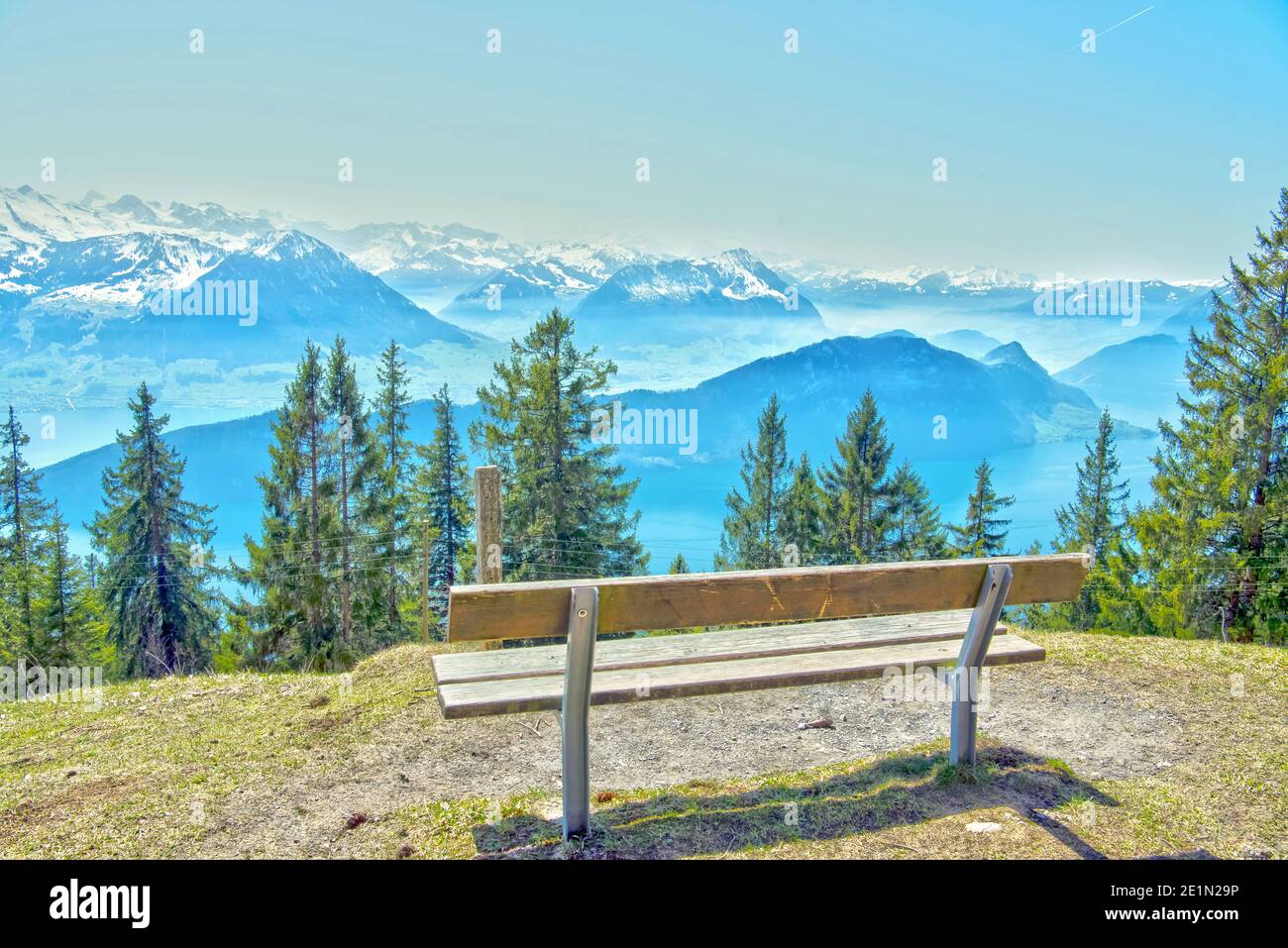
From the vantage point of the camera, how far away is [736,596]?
11.0ft

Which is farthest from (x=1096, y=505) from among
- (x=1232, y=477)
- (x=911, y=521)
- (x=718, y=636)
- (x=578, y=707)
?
(x=578, y=707)

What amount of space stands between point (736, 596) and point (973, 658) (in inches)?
52.3

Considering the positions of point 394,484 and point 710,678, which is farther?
point 394,484

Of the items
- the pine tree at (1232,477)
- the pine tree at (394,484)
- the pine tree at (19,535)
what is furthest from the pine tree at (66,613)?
the pine tree at (1232,477)

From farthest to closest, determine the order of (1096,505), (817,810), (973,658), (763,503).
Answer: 1. (763,503)
2. (1096,505)
3. (973,658)
4. (817,810)

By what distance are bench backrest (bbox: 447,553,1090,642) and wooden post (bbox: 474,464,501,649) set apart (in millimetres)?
3868

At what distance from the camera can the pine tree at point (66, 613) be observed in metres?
29.2

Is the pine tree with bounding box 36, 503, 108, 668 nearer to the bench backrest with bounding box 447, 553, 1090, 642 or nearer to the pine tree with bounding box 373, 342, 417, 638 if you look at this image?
the pine tree with bounding box 373, 342, 417, 638

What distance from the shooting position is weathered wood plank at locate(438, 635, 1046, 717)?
11.2 feet

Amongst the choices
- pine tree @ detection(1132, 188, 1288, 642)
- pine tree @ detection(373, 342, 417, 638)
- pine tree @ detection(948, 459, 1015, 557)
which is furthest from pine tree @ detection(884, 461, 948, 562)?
pine tree @ detection(373, 342, 417, 638)

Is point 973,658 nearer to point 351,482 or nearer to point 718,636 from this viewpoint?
point 718,636

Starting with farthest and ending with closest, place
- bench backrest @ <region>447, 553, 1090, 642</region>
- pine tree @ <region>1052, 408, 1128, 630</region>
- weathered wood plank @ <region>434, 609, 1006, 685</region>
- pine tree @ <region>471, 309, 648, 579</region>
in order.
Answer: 1. pine tree @ <region>1052, 408, 1128, 630</region>
2. pine tree @ <region>471, 309, 648, 579</region>
3. weathered wood plank @ <region>434, 609, 1006, 685</region>
4. bench backrest @ <region>447, 553, 1090, 642</region>
